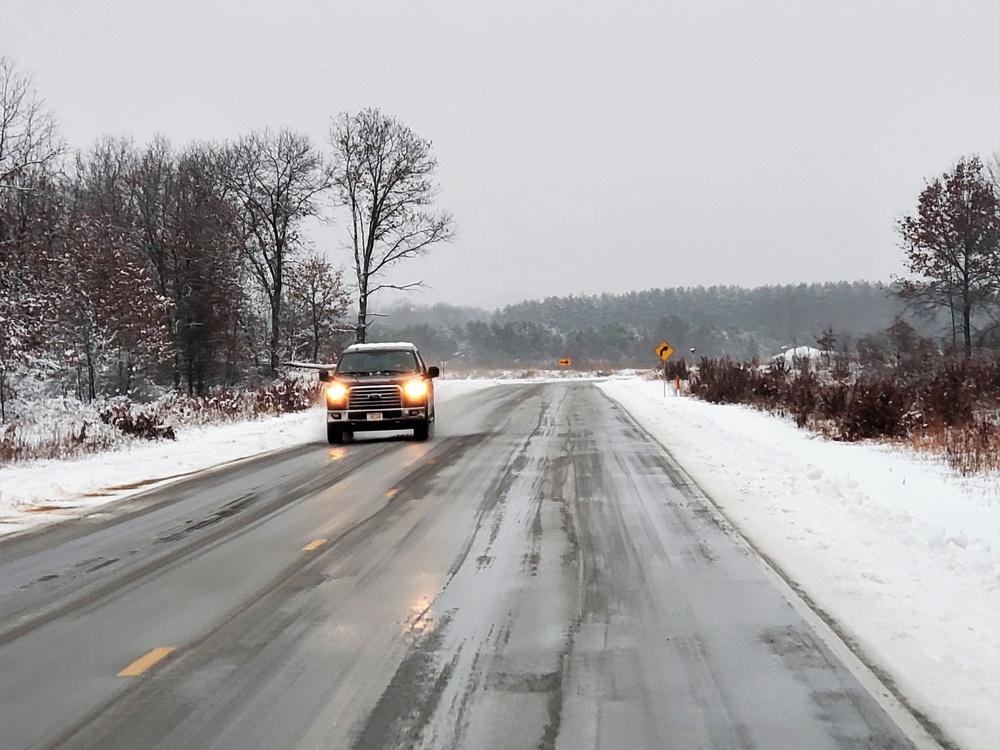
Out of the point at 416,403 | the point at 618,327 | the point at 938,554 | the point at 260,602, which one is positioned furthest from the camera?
the point at 618,327

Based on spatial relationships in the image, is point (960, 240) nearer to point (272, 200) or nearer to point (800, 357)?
point (800, 357)

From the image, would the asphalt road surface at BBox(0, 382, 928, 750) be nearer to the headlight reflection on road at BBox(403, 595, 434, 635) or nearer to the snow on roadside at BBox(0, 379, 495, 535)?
the headlight reflection on road at BBox(403, 595, 434, 635)

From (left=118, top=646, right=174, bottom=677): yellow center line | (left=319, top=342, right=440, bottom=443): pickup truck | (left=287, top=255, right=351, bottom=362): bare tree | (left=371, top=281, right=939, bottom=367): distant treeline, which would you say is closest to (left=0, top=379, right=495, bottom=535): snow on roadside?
(left=319, top=342, right=440, bottom=443): pickup truck

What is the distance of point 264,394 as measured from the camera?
3066 centimetres

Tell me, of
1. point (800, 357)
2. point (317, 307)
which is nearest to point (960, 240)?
point (800, 357)

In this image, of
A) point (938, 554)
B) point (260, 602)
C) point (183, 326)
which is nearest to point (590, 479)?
point (938, 554)

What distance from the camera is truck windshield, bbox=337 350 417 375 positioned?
62.7ft

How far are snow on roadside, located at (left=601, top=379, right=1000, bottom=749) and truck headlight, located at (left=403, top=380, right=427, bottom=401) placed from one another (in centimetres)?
580

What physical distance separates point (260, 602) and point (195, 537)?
281 centimetres

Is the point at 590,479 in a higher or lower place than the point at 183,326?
lower

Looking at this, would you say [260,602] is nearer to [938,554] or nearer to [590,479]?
[938,554]

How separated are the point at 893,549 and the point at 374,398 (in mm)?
12372

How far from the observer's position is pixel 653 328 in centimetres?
18138

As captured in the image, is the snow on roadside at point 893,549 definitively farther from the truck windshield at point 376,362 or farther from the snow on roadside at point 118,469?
the snow on roadside at point 118,469
